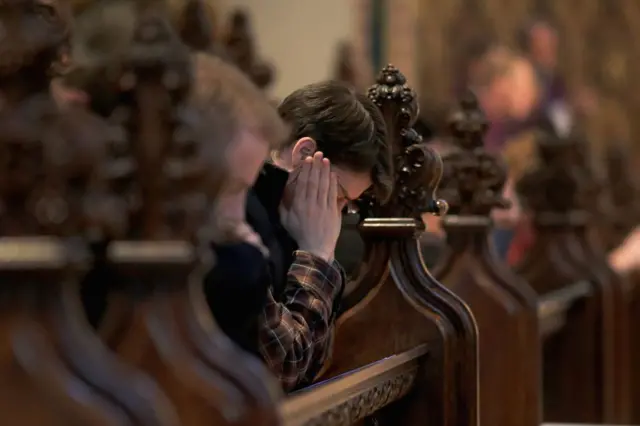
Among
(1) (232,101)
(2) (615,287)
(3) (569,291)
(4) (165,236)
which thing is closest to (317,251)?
(1) (232,101)

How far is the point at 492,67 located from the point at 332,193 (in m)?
5.04

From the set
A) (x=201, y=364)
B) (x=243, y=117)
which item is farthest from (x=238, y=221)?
(x=201, y=364)

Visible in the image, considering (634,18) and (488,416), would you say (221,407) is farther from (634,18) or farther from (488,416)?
(634,18)

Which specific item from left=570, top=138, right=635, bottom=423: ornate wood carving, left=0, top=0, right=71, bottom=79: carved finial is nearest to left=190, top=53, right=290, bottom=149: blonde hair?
left=0, top=0, right=71, bottom=79: carved finial

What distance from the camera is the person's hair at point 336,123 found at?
1503 mm

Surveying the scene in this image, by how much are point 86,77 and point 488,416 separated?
4.62ft

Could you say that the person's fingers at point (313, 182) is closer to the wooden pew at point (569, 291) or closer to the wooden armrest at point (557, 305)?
the wooden armrest at point (557, 305)

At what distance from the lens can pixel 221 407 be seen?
792 millimetres

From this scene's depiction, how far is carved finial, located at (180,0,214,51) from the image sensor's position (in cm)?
206

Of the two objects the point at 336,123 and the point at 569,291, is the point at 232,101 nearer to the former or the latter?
the point at 336,123

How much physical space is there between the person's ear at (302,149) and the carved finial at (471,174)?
671mm

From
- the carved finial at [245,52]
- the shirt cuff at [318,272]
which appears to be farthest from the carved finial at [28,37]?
the carved finial at [245,52]

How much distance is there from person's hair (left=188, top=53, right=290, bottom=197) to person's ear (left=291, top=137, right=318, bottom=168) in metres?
0.40

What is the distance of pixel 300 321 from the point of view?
135cm
